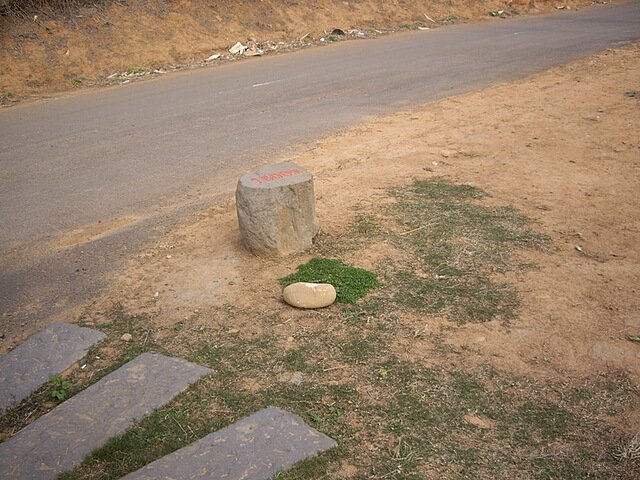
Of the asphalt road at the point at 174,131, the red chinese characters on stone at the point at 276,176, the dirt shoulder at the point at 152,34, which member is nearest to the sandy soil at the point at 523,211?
the asphalt road at the point at 174,131

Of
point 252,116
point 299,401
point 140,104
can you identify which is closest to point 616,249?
point 299,401

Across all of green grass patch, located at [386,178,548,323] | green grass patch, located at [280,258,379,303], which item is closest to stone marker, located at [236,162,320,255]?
green grass patch, located at [280,258,379,303]

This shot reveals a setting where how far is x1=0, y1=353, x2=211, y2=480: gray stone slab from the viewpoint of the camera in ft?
9.90

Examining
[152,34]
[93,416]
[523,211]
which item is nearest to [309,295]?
[93,416]

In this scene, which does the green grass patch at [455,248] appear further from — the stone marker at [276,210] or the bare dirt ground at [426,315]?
the stone marker at [276,210]

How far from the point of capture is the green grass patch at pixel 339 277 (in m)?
4.49

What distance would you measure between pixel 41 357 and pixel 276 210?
2.16m

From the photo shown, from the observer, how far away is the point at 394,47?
15984 mm

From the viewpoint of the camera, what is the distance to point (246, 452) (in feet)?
9.71

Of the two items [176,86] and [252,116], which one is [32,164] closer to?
[252,116]

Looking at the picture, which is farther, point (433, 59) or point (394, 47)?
point (394, 47)

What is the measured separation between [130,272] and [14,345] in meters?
1.18

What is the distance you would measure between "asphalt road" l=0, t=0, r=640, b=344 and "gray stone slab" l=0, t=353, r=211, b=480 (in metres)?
1.32

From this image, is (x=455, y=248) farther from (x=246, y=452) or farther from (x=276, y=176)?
(x=246, y=452)
